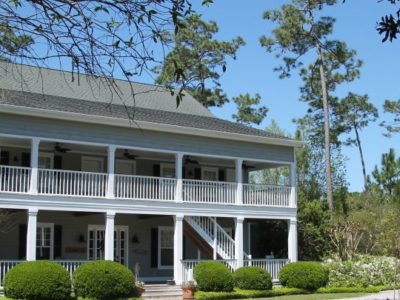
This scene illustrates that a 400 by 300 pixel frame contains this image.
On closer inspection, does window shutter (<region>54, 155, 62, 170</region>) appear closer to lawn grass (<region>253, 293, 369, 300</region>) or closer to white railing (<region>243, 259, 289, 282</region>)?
white railing (<region>243, 259, 289, 282</region>)

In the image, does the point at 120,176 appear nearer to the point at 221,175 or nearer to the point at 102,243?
the point at 102,243

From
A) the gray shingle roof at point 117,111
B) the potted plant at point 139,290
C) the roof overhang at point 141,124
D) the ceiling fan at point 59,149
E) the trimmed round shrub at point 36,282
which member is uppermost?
the gray shingle roof at point 117,111

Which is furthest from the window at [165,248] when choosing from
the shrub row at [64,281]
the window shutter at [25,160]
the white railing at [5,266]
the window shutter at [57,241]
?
the white railing at [5,266]

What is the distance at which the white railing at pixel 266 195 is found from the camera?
27406 mm

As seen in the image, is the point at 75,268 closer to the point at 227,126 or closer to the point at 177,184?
the point at 177,184

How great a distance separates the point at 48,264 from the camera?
20562 millimetres

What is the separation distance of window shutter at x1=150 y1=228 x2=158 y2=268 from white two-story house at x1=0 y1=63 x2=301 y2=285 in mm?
43

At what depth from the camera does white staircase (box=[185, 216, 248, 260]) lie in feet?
86.1

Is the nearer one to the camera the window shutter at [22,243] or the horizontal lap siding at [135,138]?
the horizontal lap siding at [135,138]

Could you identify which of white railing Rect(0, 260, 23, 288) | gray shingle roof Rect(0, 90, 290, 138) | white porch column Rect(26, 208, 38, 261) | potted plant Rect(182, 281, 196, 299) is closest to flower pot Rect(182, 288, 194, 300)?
potted plant Rect(182, 281, 196, 299)

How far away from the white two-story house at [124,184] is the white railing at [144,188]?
1.7 inches

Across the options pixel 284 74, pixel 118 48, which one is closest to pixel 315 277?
pixel 284 74

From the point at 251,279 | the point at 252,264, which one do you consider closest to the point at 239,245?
the point at 252,264

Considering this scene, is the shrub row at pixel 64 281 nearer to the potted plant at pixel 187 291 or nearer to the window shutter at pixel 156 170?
the potted plant at pixel 187 291
